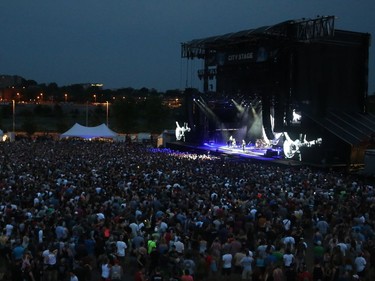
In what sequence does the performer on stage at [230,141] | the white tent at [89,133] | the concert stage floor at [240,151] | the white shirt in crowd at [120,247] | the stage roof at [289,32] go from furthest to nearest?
1. the white tent at [89,133]
2. the performer on stage at [230,141]
3. the concert stage floor at [240,151]
4. the stage roof at [289,32]
5. the white shirt in crowd at [120,247]

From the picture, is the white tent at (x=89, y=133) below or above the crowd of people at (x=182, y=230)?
above

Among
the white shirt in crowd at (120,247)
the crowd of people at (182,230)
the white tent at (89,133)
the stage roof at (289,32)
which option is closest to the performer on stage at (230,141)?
the stage roof at (289,32)

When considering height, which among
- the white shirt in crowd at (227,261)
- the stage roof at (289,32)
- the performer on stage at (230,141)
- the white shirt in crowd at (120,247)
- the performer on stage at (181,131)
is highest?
A: the stage roof at (289,32)

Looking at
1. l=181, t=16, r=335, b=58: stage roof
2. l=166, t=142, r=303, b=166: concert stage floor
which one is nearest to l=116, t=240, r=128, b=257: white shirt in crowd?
l=166, t=142, r=303, b=166: concert stage floor

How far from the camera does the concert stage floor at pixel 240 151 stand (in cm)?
2991

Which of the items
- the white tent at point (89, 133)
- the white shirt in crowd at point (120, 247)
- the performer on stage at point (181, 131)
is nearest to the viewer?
the white shirt in crowd at point (120, 247)

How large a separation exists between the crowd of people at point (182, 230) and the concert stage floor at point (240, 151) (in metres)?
13.0

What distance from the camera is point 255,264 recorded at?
29.5 ft

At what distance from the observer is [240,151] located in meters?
34.8

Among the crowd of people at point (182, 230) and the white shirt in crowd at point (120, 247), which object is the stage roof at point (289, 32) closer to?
the crowd of people at point (182, 230)

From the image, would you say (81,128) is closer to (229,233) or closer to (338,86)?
(338,86)

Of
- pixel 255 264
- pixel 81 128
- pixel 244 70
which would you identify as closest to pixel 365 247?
pixel 255 264

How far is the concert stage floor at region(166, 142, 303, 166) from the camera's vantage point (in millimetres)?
29906

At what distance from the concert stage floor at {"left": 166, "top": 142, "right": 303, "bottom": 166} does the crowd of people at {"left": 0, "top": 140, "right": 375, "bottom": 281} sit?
13.0m
